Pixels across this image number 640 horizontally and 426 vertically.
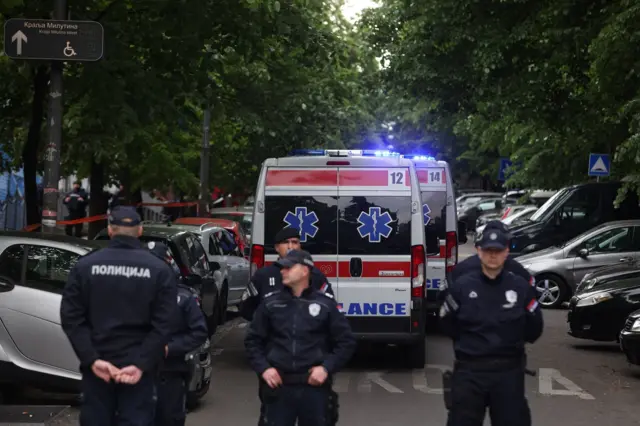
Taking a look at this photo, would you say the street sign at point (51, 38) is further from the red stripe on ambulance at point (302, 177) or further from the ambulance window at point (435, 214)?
the ambulance window at point (435, 214)

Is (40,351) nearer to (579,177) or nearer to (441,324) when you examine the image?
(441,324)

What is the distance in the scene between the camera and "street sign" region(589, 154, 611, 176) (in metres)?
27.9

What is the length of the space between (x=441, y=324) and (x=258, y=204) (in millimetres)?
6024

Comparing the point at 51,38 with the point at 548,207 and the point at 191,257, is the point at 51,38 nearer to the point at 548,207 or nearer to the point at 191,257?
the point at 191,257

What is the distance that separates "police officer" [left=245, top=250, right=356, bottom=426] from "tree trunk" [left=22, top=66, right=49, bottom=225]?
1214 cm

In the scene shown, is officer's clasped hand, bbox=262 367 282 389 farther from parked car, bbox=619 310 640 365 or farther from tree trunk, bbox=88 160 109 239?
tree trunk, bbox=88 160 109 239

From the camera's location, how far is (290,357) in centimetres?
728

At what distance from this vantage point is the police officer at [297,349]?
725 centimetres

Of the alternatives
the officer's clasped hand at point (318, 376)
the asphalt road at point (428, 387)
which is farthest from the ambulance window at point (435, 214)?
the officer's clasped hand at point (318, 376)

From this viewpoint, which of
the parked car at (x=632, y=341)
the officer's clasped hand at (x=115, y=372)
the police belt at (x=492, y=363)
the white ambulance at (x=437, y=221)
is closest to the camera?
the officer's clasped hand at (x=115, y=372)

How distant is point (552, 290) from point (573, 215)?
5.93 meters

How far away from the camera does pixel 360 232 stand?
13.7m

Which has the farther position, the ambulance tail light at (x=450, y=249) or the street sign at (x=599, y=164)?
the street sign at (x=599, y=164)

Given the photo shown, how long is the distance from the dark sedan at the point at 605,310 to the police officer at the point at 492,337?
854 centimetres
